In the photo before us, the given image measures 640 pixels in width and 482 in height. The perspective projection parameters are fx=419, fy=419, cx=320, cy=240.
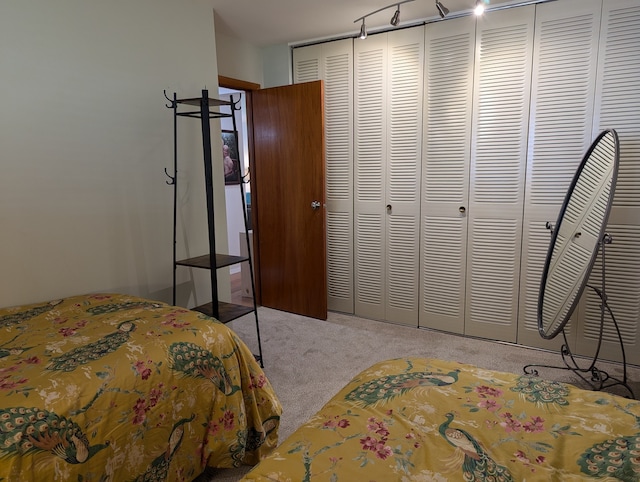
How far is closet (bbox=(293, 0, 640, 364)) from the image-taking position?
8.55 ft

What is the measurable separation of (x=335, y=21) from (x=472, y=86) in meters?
1.11

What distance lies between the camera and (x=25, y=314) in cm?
185

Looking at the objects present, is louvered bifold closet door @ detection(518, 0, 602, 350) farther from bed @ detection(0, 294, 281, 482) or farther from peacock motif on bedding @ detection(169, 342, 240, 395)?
peacock motif on bedding @ detection(169, 342, 240, 395)

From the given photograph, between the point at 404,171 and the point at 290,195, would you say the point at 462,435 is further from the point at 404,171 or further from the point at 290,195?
the point at 290,195

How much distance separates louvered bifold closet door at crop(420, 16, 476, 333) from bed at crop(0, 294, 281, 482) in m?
1.83

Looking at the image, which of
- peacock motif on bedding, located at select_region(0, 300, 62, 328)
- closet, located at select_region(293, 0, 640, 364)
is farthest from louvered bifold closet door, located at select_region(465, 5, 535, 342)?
peacock motif on bedding, located at select_region(0, 300, 62, 328)

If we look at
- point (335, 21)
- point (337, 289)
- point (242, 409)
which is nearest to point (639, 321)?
point (337, 289)

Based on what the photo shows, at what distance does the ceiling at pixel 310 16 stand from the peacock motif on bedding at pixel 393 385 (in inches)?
95.0

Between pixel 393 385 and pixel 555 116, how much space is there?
2.34 m

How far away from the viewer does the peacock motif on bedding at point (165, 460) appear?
1.45 m

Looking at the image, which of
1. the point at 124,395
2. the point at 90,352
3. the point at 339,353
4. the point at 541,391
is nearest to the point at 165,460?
the point at 124,395

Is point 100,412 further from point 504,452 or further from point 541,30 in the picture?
point 541,30

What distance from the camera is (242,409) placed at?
1.75 metres

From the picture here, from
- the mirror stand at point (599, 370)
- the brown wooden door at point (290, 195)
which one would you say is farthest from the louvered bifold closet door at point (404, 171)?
the mirror stand at point (599, 370)
